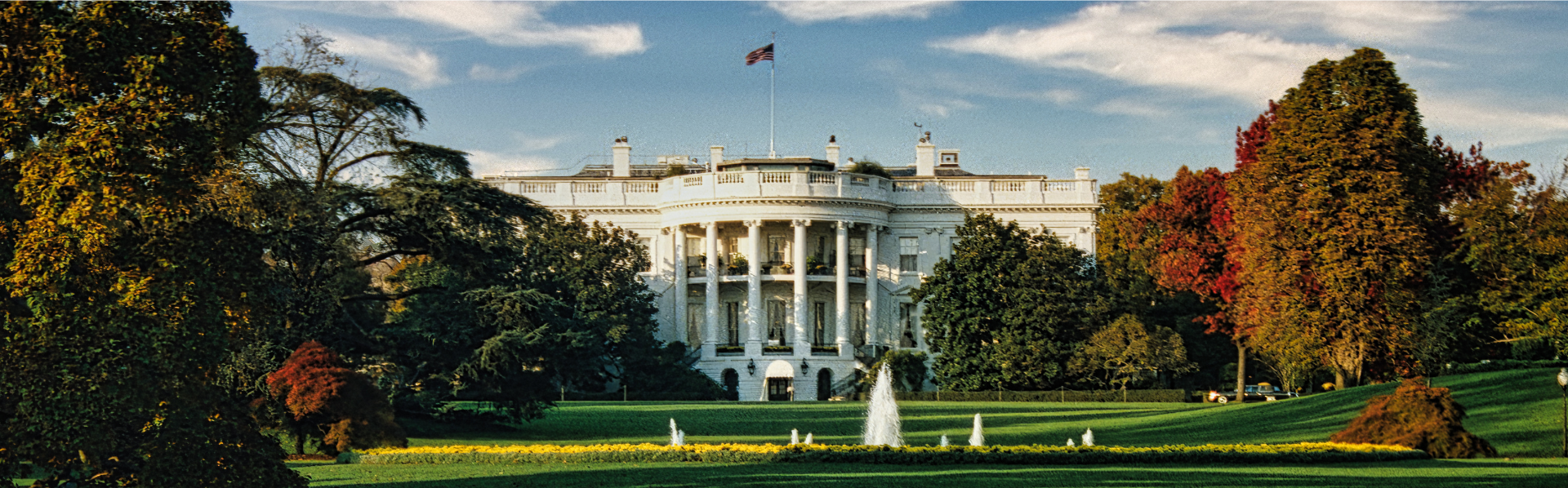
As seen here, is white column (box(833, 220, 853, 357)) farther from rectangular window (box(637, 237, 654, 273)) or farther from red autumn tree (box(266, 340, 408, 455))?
red autumn tree (box(266, 340, 408, 455))

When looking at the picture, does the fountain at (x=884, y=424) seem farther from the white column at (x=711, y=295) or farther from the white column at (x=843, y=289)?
the white column at (x=711, y=295)

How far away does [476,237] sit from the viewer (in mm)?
28484

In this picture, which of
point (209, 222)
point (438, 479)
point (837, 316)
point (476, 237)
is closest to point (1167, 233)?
point (837, 316)

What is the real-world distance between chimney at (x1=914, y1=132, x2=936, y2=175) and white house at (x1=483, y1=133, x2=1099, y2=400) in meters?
A: 0.18

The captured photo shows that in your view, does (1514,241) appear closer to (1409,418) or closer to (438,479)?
(1409,418)

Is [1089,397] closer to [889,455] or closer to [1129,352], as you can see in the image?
[1129,352]

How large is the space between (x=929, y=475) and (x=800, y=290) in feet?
124

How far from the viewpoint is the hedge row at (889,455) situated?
840 inches

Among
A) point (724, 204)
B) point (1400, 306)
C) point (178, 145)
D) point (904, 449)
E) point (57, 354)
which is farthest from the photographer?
point (724, 204)

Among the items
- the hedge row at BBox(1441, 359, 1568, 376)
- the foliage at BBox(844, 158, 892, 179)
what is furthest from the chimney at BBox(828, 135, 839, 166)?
the hedge row at BBox(1441, 359, 1568, 376)

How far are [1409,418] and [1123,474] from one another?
6.65 m

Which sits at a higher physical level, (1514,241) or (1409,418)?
(1514,241)

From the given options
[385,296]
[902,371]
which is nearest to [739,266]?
[902,371]

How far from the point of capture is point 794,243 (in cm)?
5866
